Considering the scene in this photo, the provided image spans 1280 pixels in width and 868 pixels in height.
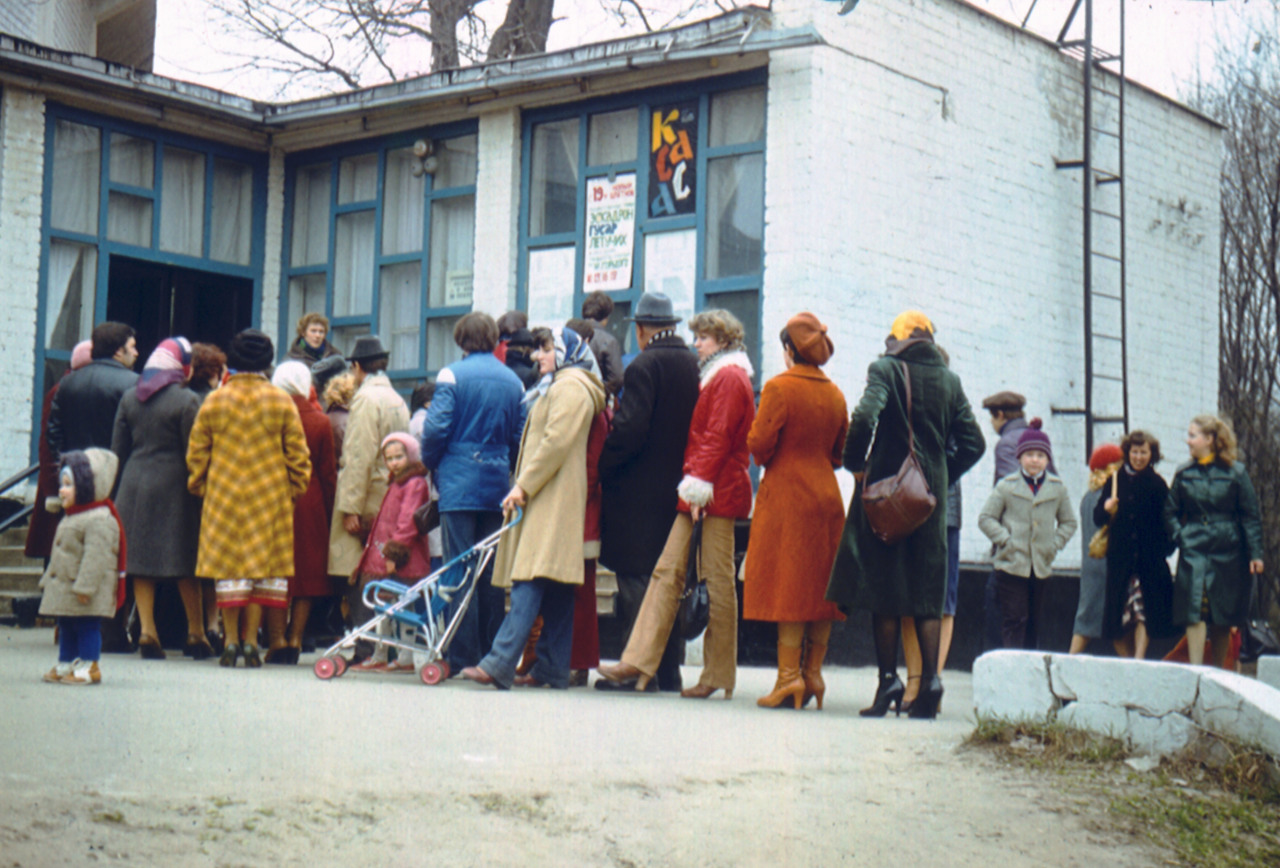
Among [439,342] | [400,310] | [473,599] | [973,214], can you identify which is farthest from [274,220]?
[473,599]

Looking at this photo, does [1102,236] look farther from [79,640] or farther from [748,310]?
[79,640]

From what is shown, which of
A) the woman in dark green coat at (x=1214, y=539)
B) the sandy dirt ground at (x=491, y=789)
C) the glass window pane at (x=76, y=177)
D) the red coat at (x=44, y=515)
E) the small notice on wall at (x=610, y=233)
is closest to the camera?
the sandy dirt ground at (x=491, y=789)

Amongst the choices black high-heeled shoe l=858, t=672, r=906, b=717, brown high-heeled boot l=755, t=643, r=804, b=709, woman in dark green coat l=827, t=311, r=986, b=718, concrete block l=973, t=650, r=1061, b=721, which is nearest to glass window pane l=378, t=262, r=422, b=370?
brown high-heeled boot l=755, t=643, r=804, b=709

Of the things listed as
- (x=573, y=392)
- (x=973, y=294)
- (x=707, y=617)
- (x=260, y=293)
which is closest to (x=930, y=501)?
(x=707, y=617)

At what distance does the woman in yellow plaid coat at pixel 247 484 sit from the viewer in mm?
8945

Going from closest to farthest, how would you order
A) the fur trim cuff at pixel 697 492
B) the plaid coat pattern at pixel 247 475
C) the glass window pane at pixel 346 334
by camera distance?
the fur trim cuff at pixel 697 492 → the plaid coat pattern at pixel 247 475 → the glass window pane at pixel 346 334

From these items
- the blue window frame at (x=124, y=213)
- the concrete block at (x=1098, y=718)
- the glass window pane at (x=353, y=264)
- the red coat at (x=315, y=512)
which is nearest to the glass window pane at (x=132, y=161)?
the blue window frame at (x=124, y=213)

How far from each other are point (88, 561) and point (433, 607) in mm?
1851

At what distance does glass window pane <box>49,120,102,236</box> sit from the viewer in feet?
49.3

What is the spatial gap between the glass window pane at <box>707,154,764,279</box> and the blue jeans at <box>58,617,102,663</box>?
6880 mm

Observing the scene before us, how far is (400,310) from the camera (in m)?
15.7

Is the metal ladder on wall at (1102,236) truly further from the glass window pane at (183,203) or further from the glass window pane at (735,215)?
the glass window pane at (183,203)

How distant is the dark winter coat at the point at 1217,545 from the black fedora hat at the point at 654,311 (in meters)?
3.76

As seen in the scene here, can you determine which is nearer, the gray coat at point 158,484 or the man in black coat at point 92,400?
the gray coat at point 158,484
